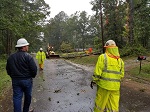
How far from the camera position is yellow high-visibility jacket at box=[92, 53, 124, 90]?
575cm

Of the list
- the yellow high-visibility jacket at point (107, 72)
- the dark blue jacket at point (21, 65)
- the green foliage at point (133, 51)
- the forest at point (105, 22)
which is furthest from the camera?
the green foliage at point (133, 51)

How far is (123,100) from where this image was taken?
29.0 ft

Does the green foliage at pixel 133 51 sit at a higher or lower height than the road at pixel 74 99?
higher

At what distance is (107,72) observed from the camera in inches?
229

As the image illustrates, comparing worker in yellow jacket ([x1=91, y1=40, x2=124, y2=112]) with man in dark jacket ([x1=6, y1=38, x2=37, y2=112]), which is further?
man in dark jacket ([x1=6, y1=38, x2=37, y2=112])

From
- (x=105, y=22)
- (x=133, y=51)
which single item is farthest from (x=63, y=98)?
(x=105, y=22)

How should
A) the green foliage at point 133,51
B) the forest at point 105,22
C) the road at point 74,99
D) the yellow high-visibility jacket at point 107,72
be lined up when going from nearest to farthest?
the yellow high-visibility jacket at point 107,72 → the road at point 74,99 → the forest at point 105,22 → the green foliage at point 133,51

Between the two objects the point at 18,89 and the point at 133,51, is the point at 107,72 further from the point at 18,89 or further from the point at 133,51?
the point at 133,51

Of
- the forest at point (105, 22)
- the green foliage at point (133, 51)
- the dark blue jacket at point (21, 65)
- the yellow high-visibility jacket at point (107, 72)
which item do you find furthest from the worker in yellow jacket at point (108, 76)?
the green foliage at point (133, 51)

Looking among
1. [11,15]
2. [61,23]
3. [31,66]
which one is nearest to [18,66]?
[31,66]

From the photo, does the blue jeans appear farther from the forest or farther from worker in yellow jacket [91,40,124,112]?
the forest

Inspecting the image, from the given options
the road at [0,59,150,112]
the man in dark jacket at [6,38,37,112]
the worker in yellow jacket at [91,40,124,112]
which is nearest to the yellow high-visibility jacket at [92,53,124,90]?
the worker in yellow jacket at [91,40,124,112]

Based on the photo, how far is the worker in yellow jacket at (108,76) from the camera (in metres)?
5.77

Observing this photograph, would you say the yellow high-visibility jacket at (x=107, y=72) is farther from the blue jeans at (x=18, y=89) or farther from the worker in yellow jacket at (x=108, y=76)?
the blue jeans at (x=18, y=89)
